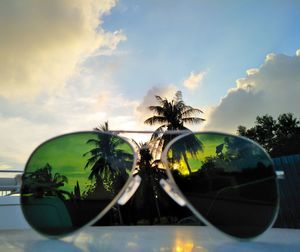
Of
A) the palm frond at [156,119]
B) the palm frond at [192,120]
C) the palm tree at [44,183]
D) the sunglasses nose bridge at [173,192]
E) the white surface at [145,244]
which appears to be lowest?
the white surface at [145,244]

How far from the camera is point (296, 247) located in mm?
691

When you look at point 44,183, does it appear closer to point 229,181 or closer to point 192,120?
point 229,181

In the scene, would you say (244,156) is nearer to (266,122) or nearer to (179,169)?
(179,169)

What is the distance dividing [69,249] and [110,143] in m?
0.42

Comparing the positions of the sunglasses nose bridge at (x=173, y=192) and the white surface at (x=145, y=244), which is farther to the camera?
the sunglasses nose bridge at (x=173, y=192)

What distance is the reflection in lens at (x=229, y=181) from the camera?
3.00 feet

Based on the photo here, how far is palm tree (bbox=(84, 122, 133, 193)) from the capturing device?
3.48ft

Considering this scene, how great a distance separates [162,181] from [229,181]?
183 millimetres

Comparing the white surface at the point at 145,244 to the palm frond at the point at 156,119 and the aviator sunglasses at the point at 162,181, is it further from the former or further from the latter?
the palm frond at the point at 156,119

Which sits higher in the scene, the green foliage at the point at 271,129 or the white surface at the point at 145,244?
the green foliage at the point at 271,129

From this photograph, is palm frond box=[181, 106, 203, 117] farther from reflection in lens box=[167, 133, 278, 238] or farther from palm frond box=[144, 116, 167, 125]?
reflection in lens box=[167, 133, 278, 238]

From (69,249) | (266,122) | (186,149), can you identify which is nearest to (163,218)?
(186,149)

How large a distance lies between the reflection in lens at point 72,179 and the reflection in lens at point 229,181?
0.58ft

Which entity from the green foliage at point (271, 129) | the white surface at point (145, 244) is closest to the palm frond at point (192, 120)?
the green foliage at point (271, 129)
